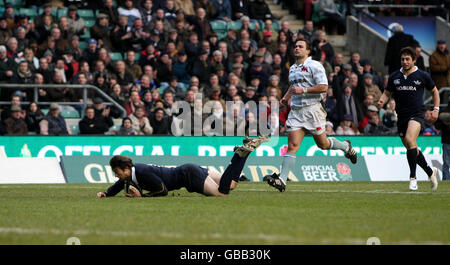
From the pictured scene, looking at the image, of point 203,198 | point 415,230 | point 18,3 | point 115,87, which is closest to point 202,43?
point 115,87

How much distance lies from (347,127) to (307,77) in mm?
10738

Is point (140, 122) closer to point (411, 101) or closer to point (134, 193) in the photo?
point (411, 101)

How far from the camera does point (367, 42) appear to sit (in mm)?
30656

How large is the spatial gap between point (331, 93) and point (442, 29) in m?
8.49

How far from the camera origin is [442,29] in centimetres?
3178

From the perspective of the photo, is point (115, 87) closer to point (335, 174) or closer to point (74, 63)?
point (74, 63)

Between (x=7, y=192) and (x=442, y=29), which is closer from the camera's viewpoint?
(x=7, y=192)

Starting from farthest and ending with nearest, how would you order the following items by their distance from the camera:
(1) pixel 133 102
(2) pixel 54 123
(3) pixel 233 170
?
1. (1) pixel 133 102
2. (2) pixel 54 123
3. (3) pixel 233 170

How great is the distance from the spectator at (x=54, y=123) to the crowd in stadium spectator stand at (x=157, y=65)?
0.03 m

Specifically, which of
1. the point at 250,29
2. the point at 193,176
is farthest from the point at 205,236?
the point at 250,29

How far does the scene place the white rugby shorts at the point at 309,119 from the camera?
44.9 feet

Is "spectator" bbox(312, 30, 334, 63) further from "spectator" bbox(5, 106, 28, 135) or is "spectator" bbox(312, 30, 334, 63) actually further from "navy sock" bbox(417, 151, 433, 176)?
"navy sock" bbox(417, 151, 433, 176)

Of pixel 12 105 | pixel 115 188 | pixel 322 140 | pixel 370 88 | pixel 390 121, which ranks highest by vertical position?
pixel 322 140

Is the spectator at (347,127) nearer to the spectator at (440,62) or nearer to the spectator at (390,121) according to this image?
the spectator at (390,121)
